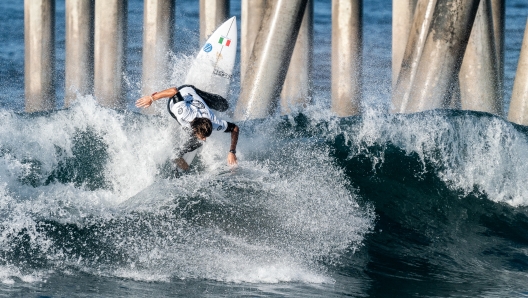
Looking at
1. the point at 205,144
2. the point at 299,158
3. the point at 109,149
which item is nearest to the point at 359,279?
the point at 299,158

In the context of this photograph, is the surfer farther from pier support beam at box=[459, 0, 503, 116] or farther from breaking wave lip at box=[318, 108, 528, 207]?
pier support beam at box=[459, 0, 503, 116]

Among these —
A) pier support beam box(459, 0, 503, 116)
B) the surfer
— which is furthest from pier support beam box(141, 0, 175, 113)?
pier support beam box(459, 0, 503, 116)

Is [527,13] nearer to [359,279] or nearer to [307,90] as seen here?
[307,90]

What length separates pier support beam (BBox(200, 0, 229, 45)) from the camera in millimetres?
13320

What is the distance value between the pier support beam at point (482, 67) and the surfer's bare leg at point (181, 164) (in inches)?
193

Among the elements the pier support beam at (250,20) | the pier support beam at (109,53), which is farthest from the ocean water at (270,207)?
the pier support beam at (109,53)

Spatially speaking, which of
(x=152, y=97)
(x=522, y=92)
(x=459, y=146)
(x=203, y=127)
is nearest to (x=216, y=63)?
(x=152, y=97)

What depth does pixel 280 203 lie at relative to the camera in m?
8.89

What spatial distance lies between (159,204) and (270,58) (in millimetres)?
3686

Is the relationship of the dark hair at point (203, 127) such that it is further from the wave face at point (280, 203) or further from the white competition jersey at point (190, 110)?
the wave face at point (280, 203)

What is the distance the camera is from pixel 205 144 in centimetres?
1015

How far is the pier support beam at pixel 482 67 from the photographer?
12.3 meters

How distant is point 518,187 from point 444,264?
246cm

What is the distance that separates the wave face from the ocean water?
20 millimetres
